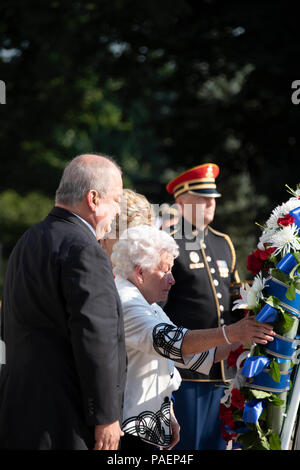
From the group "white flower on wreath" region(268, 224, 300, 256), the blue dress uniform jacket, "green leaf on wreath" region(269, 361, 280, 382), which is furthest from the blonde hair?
"green leaf on wreath" region(269, 361, 280, 382)

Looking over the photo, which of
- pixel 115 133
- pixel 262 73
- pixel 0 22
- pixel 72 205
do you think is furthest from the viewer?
pixel 115 133

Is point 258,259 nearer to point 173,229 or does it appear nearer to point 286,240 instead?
point 286,240

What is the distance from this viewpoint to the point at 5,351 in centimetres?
273

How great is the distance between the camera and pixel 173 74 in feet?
35.9

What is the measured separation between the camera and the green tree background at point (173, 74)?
9328 millimetres

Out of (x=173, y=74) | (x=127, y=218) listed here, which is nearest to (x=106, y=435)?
(x=127, y=218)

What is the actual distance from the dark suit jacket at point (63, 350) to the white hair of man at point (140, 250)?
505 mm

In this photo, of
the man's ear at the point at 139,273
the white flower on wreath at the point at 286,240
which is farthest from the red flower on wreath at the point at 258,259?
the man's ear at the point at 139,273

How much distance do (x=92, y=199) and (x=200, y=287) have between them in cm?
190

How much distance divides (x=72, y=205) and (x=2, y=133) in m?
9.29

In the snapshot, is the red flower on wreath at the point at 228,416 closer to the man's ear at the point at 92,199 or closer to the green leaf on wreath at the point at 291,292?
the green leaf on wreath at the point at 291,292

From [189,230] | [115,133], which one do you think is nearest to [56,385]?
[189,230]

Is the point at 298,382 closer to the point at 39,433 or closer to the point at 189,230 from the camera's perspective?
the point at 39,433

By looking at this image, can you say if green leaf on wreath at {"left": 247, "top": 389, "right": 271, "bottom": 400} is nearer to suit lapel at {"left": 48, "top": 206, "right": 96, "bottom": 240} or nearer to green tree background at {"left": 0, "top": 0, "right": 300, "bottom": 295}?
suit lapel at {"left": 48, "top": 206, "right": 96, "bottom": 240}
